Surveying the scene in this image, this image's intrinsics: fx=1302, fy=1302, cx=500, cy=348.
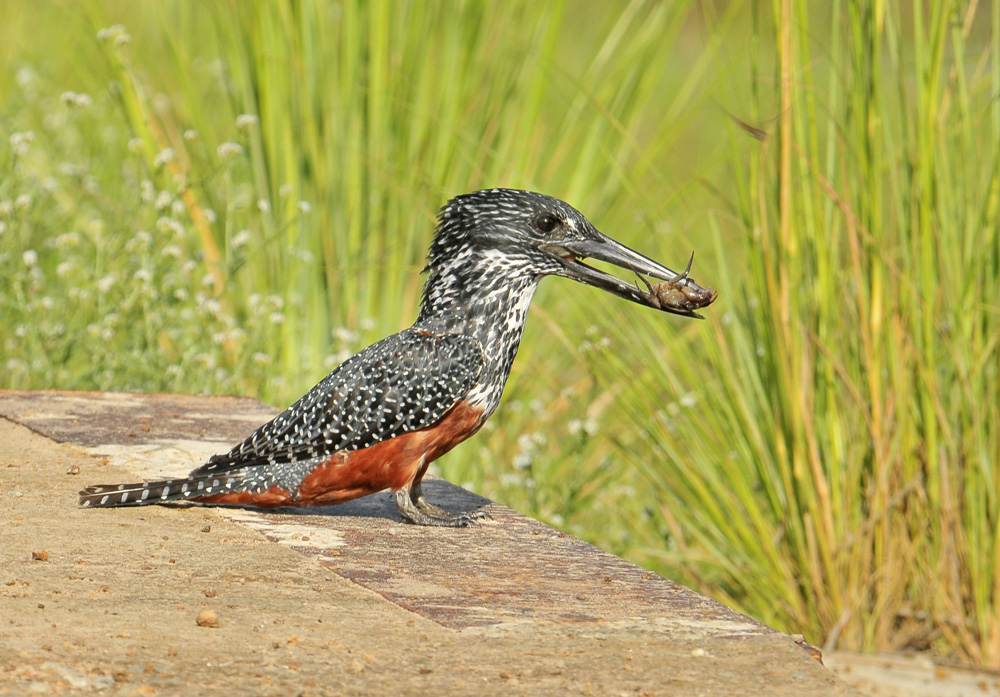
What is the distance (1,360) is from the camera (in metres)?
6.26

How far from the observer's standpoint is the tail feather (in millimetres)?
3648

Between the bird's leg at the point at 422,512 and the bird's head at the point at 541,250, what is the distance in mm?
635

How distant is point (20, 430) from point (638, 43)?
11.9 ft

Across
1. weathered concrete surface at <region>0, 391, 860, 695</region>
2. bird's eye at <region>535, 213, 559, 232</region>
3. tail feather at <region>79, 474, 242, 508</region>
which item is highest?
bird's eye at <region>535, 213, 559, 232</region>

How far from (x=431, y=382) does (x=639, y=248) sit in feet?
11.3

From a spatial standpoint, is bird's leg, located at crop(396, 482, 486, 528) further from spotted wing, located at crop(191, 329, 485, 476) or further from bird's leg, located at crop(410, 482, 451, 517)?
spotted wing, located at crop(191, 329, 485, 476)

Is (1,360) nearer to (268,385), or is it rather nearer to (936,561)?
(268,385)

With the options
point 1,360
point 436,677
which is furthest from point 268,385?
point 436,677

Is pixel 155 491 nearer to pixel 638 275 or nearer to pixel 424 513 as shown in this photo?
pixel 424 513

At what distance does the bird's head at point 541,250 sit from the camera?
3727 millimetres

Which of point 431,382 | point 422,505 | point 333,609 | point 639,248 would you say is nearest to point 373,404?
point 431,382

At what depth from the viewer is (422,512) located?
3873 mm

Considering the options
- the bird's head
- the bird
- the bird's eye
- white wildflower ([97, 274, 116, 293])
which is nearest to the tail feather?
the bird

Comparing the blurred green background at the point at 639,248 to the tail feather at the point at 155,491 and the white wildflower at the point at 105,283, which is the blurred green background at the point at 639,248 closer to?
the white wildflower at the point at 105,283
